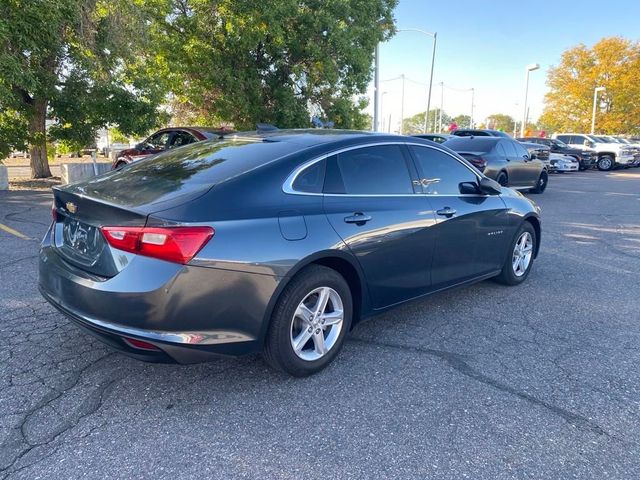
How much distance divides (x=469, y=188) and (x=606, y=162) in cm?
2654

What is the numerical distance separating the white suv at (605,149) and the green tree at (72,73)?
2326 centimetres

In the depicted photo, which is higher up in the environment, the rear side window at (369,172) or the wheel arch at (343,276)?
the rear side window at (369,172)

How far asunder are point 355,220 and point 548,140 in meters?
26.2

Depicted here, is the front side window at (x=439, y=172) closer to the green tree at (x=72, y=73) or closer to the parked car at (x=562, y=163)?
the green tree at (x=72, y=73)

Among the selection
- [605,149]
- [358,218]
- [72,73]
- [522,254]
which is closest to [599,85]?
[605,149]

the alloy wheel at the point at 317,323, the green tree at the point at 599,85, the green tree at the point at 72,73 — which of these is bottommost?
the alloy wheel at the point at 317,323

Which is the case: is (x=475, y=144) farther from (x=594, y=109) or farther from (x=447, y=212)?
(x=594, y=109)

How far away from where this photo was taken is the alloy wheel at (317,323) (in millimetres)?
3160

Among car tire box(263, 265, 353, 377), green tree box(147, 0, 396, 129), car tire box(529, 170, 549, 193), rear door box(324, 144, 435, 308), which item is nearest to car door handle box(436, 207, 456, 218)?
rear door box(324, 144, 435, 308)

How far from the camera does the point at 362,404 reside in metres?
2.93

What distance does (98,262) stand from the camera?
2.79 metres

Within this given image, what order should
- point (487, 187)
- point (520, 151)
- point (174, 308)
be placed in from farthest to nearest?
point (520, 151), point (487, 187), point (174, 308)

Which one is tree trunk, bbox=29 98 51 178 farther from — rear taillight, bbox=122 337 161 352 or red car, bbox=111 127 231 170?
rear taillight, bbox=122 337 161 352

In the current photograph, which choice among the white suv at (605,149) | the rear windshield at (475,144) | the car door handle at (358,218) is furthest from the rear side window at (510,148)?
the white suv at (605,149)
